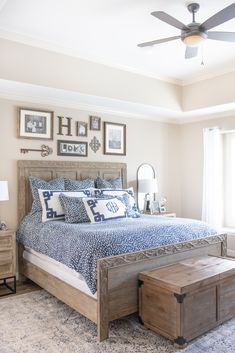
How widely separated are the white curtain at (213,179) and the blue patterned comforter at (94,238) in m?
1.74

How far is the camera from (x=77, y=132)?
448 cm

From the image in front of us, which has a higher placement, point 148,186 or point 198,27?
point 198,27

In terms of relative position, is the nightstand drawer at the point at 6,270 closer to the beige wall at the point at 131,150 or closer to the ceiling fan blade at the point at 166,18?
the beige wall at the point at 131,150

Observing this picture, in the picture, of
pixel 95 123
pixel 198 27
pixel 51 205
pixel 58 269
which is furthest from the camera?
pixel 95 123

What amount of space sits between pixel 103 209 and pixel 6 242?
115 cm

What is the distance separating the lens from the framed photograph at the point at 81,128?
4488 mm

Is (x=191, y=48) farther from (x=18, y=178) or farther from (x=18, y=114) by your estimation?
(x=18, y=178)

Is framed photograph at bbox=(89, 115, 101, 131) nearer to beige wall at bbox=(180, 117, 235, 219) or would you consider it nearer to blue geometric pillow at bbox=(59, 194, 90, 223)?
blue geometric pillow at bbox=(59, 194, 90, 223)

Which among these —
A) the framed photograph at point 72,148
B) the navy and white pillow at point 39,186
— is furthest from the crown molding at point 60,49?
the navy and white pillow at point 39,186

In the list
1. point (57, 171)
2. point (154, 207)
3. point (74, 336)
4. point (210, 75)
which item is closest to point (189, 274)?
point (74, 336)

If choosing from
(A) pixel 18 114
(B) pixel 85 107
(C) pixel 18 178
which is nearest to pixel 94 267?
(C) pixel 18 178

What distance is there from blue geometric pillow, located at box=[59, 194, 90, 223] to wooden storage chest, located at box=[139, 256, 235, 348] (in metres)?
1.08

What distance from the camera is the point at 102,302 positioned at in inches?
94.7

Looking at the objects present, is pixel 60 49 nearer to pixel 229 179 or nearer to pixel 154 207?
pixel 154 207
